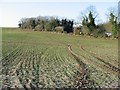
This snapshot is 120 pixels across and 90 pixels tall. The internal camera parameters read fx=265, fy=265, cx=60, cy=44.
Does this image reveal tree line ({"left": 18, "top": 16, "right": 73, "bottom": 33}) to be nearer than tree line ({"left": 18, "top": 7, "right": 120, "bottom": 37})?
No

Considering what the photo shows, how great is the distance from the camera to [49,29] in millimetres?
89688

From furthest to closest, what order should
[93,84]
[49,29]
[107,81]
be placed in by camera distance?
1. [49,29]
2. [107,81]
3. [93,84]

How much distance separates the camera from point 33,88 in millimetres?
10023

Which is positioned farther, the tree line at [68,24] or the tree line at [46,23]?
the tree line at [46,23]

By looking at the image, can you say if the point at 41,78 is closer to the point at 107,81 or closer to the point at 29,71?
the point at 29,71

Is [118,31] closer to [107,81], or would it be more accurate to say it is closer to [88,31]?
[88,31]

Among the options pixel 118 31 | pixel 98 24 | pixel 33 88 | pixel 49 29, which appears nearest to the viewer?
pixel 33 88

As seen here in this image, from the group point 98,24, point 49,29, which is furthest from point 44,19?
point 98,24

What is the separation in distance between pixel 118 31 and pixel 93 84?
5015 cm

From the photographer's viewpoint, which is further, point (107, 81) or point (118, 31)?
point (118, 31)

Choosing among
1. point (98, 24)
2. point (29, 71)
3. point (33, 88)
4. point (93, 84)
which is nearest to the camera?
point (33, 88)

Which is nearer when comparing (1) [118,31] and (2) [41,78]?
A: (2) [41,78]

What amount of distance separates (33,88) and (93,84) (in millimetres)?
2736

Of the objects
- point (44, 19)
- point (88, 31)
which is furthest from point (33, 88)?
point (44, 19)
